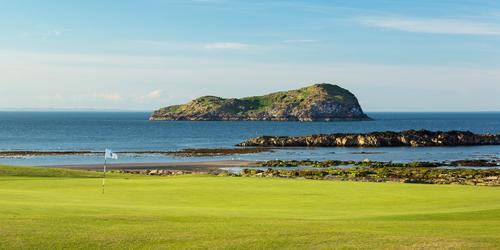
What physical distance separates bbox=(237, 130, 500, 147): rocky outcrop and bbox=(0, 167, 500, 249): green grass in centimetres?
9762

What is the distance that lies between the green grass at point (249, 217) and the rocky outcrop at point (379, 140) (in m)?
97.6

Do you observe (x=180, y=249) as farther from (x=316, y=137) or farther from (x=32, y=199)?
(x=316, y=137)

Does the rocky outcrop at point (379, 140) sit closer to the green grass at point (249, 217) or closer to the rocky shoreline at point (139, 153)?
the rocky shoreline at point (139, 153)

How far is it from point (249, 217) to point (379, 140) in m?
114

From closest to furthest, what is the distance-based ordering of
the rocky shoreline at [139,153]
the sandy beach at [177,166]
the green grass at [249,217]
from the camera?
the green grass at [249,217], the sandy beach at [177,166], the rocky shoreline at [139,153]

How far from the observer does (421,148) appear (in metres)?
123

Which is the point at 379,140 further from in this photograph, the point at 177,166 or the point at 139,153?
the point at 177,166

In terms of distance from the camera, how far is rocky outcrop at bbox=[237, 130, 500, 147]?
13100 centimetres

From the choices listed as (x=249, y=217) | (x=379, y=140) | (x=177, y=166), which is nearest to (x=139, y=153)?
(x=177, y=166)

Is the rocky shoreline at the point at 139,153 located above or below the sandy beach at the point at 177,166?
above

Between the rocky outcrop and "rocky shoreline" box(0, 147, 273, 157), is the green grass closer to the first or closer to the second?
"rocky shoreline" box(0, 147, 273, 157)

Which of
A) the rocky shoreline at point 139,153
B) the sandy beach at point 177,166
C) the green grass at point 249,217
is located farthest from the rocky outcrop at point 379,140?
the green grass at point 249,217

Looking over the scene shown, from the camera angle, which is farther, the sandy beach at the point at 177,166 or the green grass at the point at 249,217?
the sandy beach at the point at 177,166

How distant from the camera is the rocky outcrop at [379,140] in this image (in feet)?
430
